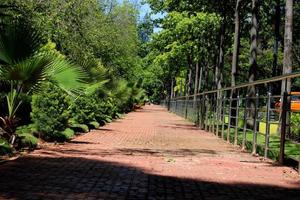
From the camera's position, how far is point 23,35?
1123 cm

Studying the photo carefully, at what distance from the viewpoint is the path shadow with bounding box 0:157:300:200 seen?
716 centimetres

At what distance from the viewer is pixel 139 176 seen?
8969 mm

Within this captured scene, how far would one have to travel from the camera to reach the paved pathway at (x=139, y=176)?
7.36m

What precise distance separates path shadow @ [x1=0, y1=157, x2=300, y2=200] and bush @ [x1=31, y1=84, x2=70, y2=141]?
430 cm

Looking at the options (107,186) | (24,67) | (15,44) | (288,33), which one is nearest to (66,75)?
(24,67)

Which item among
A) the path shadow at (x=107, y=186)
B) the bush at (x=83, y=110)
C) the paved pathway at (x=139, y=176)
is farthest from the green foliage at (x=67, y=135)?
the path shadow at (x=107, y=186)

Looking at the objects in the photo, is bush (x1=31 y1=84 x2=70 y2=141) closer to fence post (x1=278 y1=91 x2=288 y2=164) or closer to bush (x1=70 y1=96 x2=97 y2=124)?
bush (x1=70 y1=96 x2=97 y2=124)

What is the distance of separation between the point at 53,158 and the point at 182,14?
22.2 m

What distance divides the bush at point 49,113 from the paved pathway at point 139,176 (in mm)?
1085

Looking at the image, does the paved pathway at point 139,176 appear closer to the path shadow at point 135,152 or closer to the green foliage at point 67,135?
the path shadow at point 135,152

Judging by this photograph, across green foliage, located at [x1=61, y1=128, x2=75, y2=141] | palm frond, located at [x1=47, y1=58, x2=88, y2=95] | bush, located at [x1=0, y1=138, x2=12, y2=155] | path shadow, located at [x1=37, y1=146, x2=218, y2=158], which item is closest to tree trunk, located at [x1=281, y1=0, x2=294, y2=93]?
path shadow, located at [x1=37, y1=146, x2=218, y2=158]

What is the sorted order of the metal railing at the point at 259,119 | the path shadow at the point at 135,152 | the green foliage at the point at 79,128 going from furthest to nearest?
the green foliage at the point at 79,128 < the path shadow at the point at 135,152 < the metal railing at the point at 259,119

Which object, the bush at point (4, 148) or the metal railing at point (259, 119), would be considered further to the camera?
the metal railing at point (259, 119)

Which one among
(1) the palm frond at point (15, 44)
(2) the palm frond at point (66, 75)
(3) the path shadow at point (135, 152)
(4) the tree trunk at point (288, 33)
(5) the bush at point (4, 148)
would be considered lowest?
(3) the path shadow at point (135, 152)
